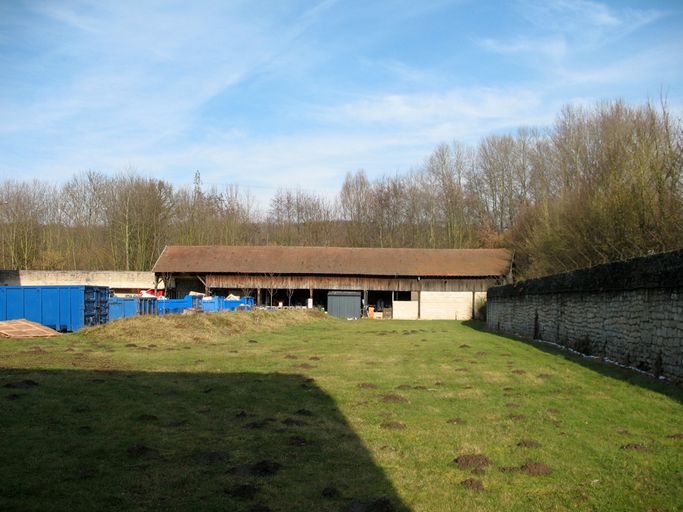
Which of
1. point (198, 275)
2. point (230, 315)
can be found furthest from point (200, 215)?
point (230, 315)

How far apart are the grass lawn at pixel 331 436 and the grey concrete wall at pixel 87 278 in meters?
31.0

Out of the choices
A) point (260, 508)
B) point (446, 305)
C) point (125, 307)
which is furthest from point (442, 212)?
point (260, 508)

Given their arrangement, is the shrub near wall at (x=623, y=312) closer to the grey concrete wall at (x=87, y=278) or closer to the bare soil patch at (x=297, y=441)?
the bare soil patch at (x=297, y=441)

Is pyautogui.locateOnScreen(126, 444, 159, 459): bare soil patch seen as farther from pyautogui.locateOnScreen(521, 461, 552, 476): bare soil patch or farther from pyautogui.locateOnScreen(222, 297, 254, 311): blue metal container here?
pyautogui.locateOnScreen(222, 297, 254, 311): blue metal container

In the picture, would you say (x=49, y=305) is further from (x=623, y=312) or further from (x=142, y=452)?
(x=623, y=312)

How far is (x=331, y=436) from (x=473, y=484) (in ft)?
7.11

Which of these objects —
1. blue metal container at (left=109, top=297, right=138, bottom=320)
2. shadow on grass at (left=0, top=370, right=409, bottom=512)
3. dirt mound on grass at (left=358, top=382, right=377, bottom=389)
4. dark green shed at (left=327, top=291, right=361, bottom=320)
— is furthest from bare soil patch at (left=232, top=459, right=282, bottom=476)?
dark green shed at (left=327, top=291, right=361, bottom=320)

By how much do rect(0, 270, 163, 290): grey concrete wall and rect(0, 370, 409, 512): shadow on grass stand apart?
115 ft

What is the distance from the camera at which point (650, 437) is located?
6.67m

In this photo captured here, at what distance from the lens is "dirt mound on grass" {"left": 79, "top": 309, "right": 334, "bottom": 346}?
59.3 feet

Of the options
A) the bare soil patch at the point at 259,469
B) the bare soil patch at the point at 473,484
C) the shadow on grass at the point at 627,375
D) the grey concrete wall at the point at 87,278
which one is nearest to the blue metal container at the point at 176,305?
the grey concrete wall at the point at 87,278

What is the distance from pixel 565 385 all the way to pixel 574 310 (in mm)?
6842

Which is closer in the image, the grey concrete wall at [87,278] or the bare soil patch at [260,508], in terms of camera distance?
the bare soil patch at [260,508]

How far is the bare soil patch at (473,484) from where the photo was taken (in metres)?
5.01
